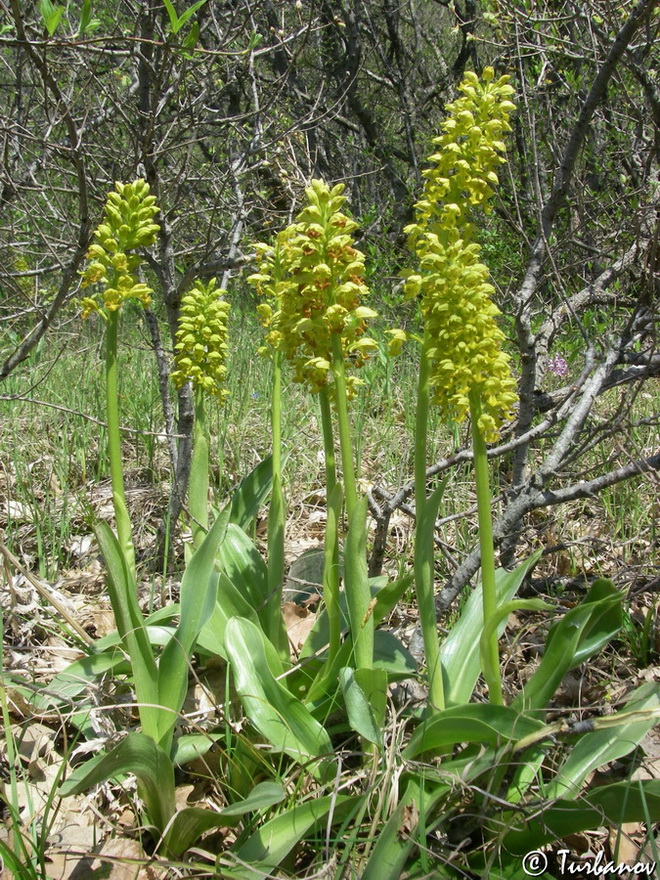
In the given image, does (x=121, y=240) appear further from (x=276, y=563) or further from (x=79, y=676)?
(x=79, y=676)

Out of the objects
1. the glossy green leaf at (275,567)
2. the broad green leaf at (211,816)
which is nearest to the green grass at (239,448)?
the glossy green leaf at (275,567)

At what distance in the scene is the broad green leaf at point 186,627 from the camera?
6.17ft

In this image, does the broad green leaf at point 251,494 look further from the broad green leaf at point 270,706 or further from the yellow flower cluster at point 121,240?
the yellow flower cluster at point 121,240

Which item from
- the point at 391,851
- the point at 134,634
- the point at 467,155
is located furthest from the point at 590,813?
the point at 467,155

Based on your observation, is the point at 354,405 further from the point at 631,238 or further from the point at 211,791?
the point at 211,791

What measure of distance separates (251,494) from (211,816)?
1188mm

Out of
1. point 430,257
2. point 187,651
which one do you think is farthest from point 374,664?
point 430,257

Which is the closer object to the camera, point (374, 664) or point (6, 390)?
point (374, 664)

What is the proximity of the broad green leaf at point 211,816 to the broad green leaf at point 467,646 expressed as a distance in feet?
1.80

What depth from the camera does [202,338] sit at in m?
2.49

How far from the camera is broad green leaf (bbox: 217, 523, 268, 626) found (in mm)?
2422

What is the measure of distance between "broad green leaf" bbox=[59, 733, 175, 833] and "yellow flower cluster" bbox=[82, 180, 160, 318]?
115 cm

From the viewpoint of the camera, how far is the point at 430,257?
1670 millimetres

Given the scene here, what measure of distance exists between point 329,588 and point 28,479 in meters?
2.29
